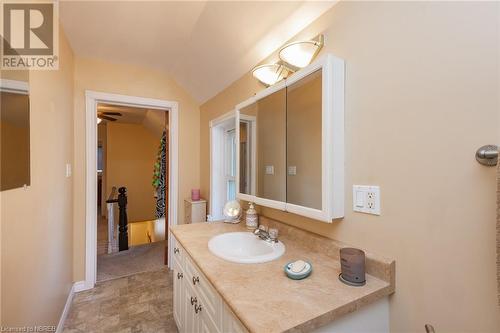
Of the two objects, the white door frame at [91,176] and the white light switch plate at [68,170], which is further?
the white door frame at [91,176]

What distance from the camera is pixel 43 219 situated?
1354 millimetres

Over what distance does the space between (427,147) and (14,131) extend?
1.70 m

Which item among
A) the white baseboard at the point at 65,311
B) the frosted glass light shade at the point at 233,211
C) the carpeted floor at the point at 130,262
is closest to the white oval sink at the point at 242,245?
the frosted glass light shade at the point at 233,211

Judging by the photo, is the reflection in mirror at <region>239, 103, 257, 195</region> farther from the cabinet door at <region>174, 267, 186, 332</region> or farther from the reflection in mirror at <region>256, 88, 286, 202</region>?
the cabinet door at <region>174, 267, 186, 332</region>

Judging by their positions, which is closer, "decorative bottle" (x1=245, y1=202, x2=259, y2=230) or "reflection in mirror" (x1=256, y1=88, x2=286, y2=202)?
"reflection in mirror" (x1=256, y1=88, x2=286, y2=202)

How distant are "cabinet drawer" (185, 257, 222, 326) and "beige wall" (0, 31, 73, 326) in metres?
0.78

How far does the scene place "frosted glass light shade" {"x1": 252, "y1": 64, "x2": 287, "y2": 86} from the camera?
153 centimetres

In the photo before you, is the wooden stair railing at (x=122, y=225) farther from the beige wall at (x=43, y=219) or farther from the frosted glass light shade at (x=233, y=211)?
the frosted glass light shade at (x=233, y=211)

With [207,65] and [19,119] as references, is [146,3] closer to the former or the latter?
[207,65]

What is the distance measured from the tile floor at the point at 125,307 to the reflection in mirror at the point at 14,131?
1409 millimetres

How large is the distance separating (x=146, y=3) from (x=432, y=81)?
1892mm

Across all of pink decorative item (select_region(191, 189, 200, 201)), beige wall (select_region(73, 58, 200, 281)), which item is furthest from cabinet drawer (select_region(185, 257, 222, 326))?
beige wall (select_region(73, 58, 200, 281))

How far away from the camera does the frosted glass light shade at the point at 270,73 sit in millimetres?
1526

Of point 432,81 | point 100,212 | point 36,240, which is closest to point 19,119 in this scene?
point 36,240
